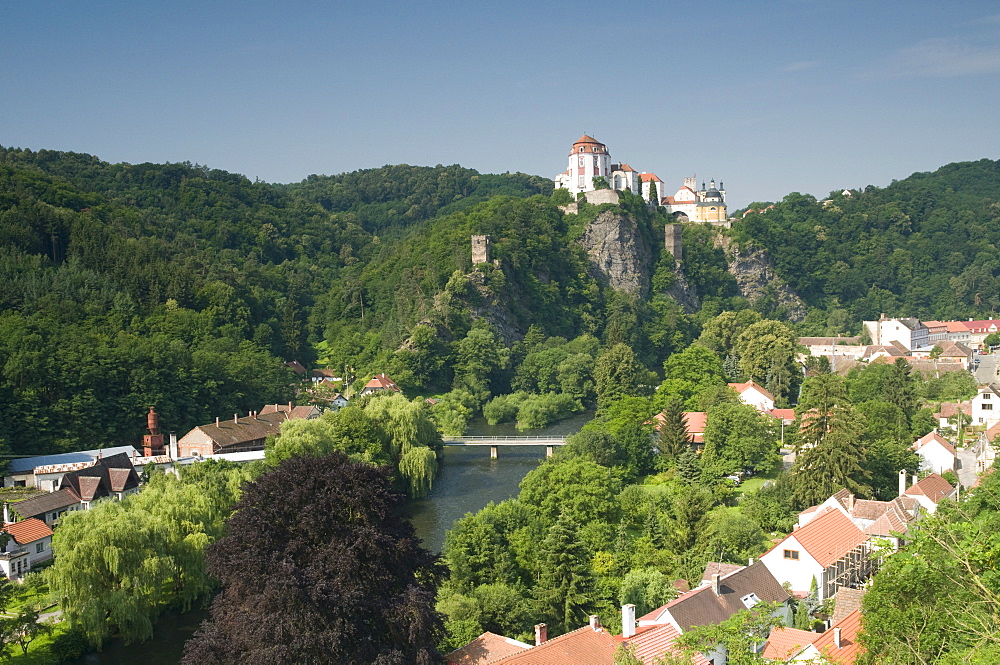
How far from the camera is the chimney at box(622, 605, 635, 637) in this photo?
763 inches

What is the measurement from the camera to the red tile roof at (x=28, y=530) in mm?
31375

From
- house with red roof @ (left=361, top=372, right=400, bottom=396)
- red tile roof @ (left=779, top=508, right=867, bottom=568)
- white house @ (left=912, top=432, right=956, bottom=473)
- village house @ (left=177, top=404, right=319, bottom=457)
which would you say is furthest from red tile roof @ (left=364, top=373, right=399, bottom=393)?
red tile roof @ (left=779, top=508, right=867, bottom=568)

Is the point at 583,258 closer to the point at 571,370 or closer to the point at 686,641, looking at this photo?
the point at 571,370

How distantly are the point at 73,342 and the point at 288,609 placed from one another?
39.6 m

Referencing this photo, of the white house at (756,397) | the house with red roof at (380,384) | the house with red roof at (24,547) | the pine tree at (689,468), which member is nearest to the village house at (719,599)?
the pine tree at (689,468)

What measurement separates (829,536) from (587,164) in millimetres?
80705

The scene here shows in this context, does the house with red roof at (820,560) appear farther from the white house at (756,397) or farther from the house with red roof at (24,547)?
the white house at (756,397)

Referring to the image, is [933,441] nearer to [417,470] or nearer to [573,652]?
[417,470]

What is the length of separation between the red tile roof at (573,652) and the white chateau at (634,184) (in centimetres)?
8752

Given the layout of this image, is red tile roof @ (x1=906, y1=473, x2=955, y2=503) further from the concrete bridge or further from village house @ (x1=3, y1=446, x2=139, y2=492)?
village house @ (x1=3, y1=446, x2=139, y2=492)


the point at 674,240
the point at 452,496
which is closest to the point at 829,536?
the point at 452,496

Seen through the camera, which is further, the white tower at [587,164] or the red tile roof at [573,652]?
the white tower at [587,164]

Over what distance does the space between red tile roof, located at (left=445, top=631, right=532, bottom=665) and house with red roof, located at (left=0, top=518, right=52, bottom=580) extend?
58.2ft

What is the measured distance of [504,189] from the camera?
162 meters
